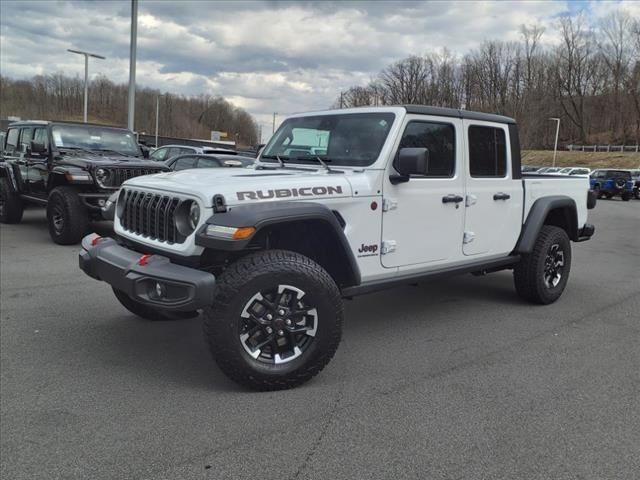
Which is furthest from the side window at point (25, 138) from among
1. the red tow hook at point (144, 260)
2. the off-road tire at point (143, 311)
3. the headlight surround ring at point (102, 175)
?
the red tow hook at point (144, 260)

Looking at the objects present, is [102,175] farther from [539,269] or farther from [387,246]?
[539,269]

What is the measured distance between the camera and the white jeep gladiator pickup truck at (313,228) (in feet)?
11.1

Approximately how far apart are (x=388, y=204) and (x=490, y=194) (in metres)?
1.42

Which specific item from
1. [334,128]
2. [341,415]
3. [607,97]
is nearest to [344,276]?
[341,415]

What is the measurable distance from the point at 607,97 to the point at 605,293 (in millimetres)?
93062

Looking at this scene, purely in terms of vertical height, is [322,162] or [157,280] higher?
[322,162]

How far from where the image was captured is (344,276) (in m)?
4.03

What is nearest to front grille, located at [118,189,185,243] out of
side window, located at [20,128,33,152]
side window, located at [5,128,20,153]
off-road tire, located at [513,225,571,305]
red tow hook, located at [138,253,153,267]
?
red tow hook, located at [138,253,153,267]

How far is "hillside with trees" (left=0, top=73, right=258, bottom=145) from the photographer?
94.3 m

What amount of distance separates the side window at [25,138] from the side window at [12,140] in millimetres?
247

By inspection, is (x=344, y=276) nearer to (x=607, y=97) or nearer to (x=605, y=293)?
(x=605, y=293)

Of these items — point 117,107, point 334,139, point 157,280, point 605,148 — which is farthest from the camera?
point 117,107

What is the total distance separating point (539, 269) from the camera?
566 cm

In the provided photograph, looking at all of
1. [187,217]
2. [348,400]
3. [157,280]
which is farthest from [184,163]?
[348,400]
